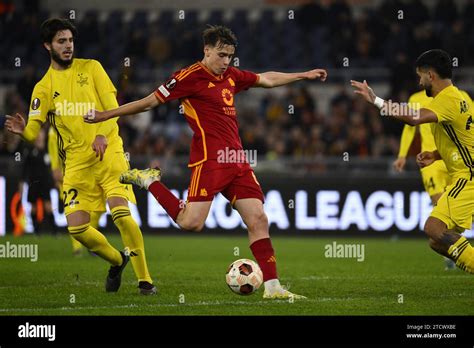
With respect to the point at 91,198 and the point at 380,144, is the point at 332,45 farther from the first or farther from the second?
the point at 91,198

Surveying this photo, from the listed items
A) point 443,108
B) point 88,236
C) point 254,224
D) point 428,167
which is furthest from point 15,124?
point 428,167

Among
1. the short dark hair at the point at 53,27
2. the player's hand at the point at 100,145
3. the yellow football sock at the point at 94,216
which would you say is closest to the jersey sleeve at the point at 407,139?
the yellow football sock at the point at 94,216

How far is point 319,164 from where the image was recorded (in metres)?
19.9

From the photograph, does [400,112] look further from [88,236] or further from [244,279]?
[88,236]

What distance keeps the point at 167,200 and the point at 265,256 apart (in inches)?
43.7

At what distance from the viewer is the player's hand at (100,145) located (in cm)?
961

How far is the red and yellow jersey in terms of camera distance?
9.34 metres

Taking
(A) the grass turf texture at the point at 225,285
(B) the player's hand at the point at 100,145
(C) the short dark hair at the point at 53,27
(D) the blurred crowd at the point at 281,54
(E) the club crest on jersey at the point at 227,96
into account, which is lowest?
(A) the grass turf texture at the point at 225,285

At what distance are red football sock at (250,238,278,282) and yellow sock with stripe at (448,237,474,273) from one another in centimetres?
170

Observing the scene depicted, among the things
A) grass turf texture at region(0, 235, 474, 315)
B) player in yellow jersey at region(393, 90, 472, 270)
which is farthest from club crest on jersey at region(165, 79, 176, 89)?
player in yellow jersey at region(393, 90, 472, 270)

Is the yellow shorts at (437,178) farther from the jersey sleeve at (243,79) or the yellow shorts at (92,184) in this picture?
the yellow shorts at (92,184)

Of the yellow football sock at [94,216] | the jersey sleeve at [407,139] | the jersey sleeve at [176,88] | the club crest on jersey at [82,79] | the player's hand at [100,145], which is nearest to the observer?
the jersey sleeve at [176,88]

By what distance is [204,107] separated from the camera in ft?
31.0

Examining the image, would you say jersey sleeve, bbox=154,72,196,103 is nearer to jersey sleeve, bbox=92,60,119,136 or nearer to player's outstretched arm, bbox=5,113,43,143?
jersey sleeve, bbox=92,60,119,136
